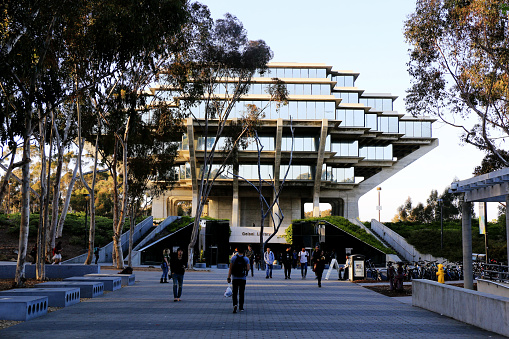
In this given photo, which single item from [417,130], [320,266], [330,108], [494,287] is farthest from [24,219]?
[417,130]

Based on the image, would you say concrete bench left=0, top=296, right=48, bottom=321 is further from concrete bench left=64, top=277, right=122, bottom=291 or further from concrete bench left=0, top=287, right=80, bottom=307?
concrete bench left=64, top=277, right=122, bottom=291

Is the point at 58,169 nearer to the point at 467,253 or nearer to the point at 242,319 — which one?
the point at 242,319

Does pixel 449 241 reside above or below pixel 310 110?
below

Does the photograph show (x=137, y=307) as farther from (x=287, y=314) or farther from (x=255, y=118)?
(x=255, y=118)

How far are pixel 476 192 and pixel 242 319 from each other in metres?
8.28

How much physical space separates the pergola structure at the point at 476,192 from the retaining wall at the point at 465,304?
1.95 metres

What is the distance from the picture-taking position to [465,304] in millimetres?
12305

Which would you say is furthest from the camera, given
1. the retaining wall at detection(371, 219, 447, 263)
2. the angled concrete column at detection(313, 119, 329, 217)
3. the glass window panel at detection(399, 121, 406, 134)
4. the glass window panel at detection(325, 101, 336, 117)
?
the glass window panel at detection(399, 121, 406, 134)

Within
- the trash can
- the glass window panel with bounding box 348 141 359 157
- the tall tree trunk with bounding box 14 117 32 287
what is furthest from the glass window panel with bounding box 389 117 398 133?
the tall tree trunk with bounding box 14 117 32 287

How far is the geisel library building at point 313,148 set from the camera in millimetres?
60406

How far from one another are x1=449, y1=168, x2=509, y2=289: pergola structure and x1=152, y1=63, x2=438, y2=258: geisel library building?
131ft

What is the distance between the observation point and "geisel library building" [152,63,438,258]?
60.4 metres

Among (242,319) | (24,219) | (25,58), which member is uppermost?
(25,58)

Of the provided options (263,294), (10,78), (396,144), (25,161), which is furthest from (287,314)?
(396,144)
